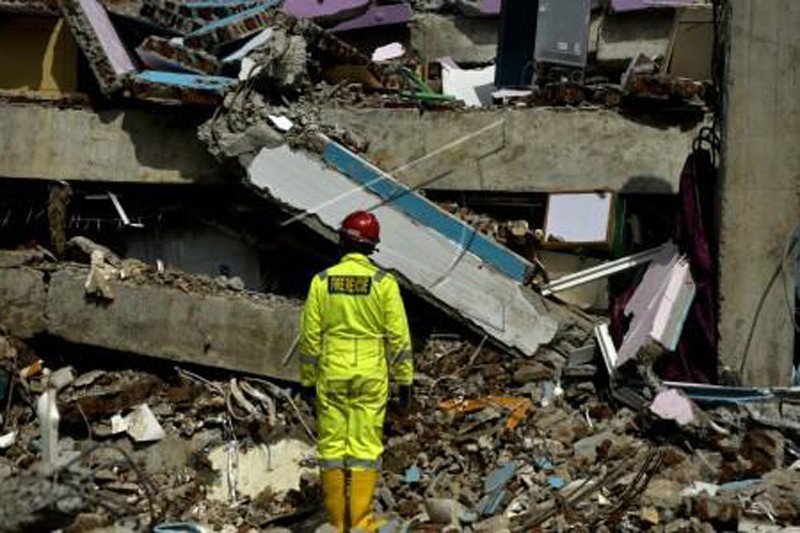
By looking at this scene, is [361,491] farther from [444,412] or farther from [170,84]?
[170,84]

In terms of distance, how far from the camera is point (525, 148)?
9.62 m

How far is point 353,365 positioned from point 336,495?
732 millimetres

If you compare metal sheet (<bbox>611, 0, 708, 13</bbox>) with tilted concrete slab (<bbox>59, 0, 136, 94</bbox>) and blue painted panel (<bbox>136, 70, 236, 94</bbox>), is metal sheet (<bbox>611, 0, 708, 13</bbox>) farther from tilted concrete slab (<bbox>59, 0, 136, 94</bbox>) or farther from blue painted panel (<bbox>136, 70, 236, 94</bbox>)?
tilted concrete slab (<bbox>59, 0, 136, 94</bbox>)

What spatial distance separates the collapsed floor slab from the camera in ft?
29.9

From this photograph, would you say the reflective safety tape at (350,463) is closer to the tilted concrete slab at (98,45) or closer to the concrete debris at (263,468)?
the concrete debris at (263,468)

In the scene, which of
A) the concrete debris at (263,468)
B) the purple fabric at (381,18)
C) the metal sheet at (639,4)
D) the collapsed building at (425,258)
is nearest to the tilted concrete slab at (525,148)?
the collapsed building at (425,258)

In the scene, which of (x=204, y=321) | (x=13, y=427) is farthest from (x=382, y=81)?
(x=13, y=427)

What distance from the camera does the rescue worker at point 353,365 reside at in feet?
22.7

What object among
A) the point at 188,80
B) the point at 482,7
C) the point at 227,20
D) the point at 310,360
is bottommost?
the point at 310,360

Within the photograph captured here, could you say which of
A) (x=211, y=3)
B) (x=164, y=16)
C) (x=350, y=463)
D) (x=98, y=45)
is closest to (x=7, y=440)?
(x=98, y=45)

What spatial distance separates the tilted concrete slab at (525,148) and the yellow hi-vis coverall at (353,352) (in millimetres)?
2786

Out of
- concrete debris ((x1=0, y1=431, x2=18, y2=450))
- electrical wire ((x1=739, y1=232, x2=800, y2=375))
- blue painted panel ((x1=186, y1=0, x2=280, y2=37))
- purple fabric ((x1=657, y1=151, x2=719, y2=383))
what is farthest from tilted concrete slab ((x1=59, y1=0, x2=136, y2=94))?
electrical wire ((x1=739, y1=232, x2=800, y2=375))

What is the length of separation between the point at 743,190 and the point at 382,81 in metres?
3.47

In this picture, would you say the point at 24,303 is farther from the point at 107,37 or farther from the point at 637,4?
the point at 637,4
